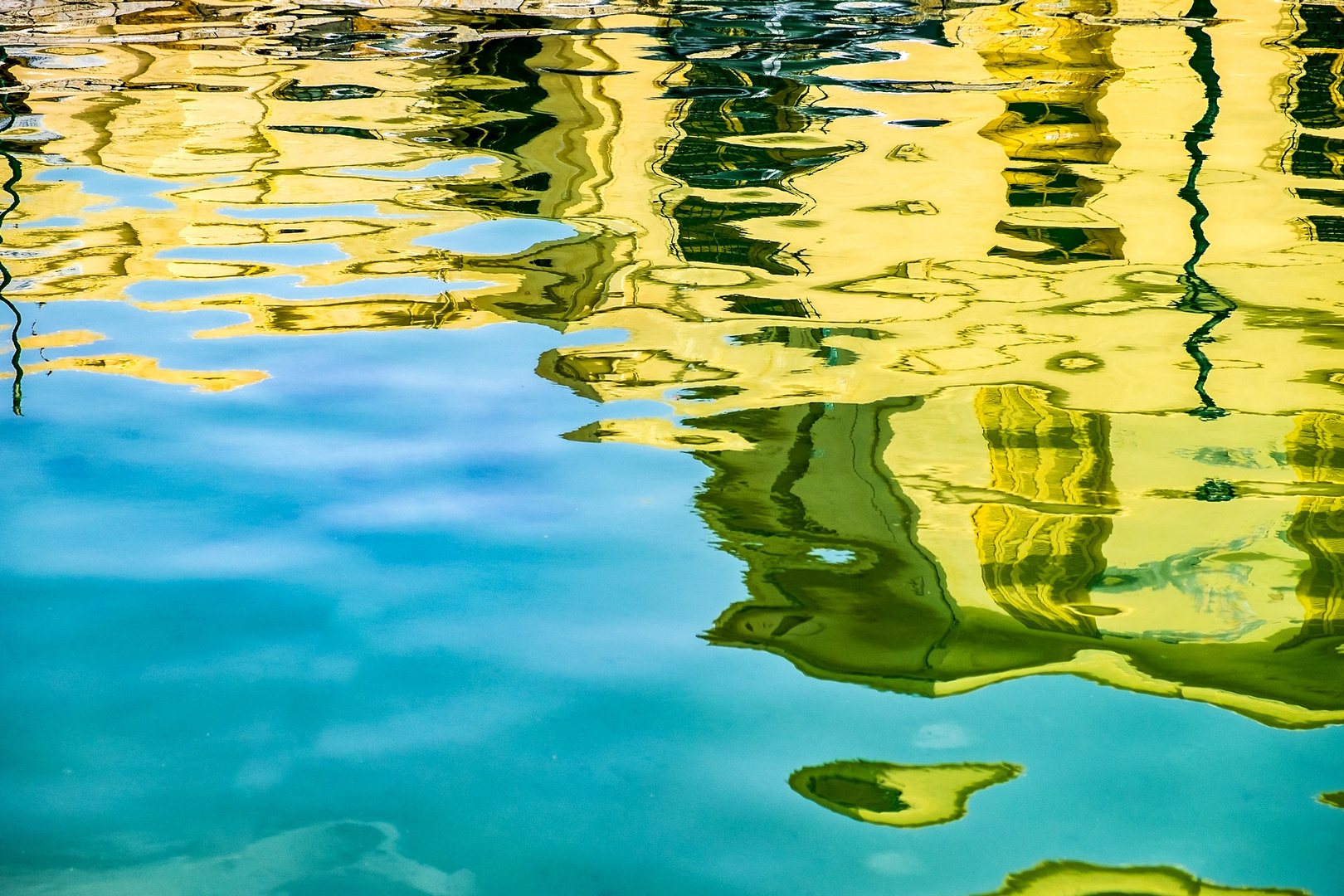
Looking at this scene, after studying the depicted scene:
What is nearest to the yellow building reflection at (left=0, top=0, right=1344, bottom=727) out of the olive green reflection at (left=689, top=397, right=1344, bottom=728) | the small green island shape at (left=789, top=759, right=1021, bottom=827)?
the olive green reflection at (left=689, top=397, right=1344, bottom=728)

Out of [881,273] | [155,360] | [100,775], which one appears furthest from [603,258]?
[100,775]

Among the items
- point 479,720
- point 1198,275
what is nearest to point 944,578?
point 479,720

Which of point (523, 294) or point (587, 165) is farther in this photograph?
point (587, 165)

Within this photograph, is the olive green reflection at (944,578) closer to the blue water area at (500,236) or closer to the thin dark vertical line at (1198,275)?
the thin dark vertical line at (1198,275)

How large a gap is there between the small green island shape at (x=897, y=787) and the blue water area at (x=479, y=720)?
2 cm

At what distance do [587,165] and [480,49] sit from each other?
8.17 feet

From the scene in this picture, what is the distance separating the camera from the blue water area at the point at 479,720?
3.85ft

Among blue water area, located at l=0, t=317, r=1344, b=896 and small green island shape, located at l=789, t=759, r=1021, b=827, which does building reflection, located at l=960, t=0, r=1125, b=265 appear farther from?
small green island shape, located at l=789, t=759, r=1021, b=827

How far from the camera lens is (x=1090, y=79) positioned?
5.25 m

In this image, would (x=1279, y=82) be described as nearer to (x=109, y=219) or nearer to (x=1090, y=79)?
(x=1090, y=79)

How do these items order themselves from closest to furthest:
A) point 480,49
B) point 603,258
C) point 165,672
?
point 165,672
point 603,258
point 480,49

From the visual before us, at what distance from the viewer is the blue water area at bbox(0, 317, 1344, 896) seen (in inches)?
46.3

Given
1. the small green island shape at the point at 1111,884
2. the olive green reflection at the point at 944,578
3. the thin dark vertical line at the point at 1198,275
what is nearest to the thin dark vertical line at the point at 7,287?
the olive green reflection at the point at 944,578

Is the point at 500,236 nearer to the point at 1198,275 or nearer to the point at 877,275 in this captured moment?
the point at 877,275
